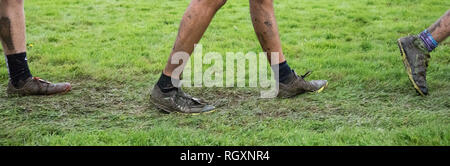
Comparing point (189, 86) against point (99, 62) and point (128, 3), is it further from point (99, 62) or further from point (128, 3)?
point (128, 3)

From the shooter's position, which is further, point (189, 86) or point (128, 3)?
point (128, 3)

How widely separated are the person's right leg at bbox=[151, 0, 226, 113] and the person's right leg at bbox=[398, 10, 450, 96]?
1.59 meters

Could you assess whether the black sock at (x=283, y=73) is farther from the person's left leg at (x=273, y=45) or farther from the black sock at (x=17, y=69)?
the black sock at (x=17, y=69)

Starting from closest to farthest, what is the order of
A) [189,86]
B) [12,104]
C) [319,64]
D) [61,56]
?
[12,104]
[189,86]
[319,64]
[61,56]


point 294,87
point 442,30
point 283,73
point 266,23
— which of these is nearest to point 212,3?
point 266,23

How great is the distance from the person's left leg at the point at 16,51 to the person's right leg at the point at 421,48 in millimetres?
2895

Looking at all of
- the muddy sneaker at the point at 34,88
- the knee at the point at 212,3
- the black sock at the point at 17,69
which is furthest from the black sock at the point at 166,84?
the black sock at the point at 17,69

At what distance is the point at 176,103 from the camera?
2963 millimetres

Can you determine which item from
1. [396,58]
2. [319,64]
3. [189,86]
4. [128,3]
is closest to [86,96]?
[189,86]

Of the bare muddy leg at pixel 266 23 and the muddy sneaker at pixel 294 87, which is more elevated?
the bare muddy leg at pixel 266 23

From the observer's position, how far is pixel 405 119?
271cm

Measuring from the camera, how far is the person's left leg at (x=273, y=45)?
3.18 meters
